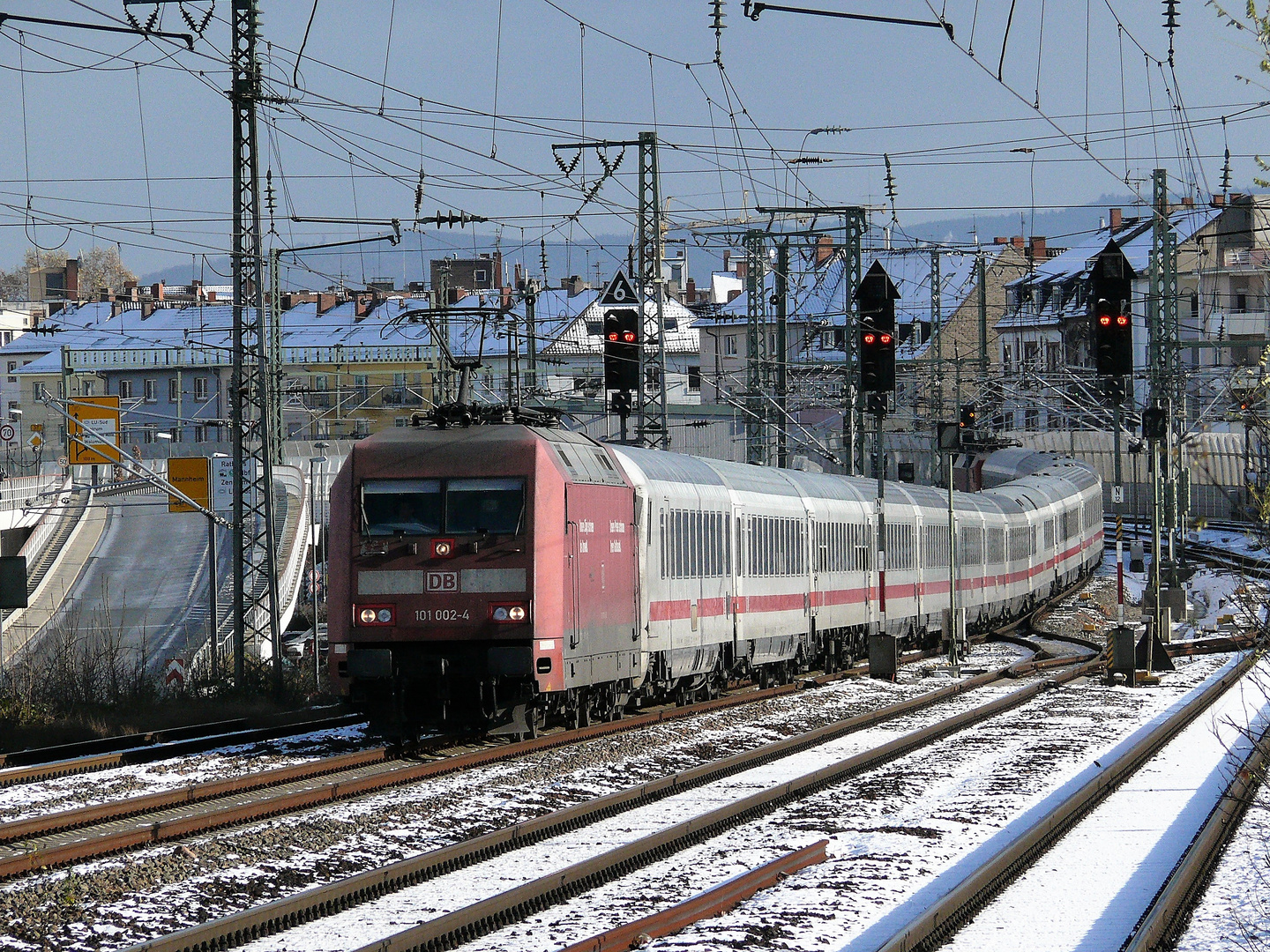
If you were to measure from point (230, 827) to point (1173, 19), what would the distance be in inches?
1314

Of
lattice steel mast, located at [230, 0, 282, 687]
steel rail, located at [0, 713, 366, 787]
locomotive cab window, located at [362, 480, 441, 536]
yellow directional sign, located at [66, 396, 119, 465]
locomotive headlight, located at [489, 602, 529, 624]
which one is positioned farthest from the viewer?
yellow directional sign, located at [66, 396, 119, 465]

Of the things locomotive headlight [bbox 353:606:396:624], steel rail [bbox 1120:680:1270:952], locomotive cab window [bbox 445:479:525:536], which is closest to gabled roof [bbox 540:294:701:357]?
locomotive cab window [bbox 445:479:525:536]

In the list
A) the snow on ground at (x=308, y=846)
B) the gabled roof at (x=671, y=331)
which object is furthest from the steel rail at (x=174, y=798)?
the gabled roof at (x=671, y=331)

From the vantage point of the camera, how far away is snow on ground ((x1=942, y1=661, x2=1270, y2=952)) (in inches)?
362

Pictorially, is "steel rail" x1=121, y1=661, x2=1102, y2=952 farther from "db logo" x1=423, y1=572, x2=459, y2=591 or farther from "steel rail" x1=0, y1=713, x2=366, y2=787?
"steel rail" x1=0, y1=713, x2=366, y2=787

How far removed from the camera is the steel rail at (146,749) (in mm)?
14750

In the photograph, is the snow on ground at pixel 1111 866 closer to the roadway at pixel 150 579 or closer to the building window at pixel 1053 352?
the roadway at pixel 150 579

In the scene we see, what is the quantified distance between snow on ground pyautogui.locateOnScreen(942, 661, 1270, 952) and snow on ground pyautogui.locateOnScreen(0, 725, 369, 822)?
7.19 metres

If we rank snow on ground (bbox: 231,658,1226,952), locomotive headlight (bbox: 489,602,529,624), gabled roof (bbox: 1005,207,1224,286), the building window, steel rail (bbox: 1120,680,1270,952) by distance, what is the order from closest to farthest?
steel rail (bbox: 1120,680,1270,952), snow on ground (bbox: 231,658,1226,952), locomotive headlight (bbox: 489,602,529,624), gabled roof (bbox: 1005,207,1224,286), the building window

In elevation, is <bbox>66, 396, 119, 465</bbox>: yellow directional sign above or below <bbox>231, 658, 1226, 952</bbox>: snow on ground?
above

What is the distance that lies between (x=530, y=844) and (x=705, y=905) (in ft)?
8.72

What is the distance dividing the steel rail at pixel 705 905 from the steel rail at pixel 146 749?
7.19 m

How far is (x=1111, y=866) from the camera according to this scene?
11.3 meters

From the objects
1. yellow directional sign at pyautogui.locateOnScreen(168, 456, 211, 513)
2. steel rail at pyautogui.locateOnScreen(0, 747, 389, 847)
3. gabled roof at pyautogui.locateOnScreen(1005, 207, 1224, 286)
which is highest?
gabled roof at pyautogui.locateOnScreen(1005, 207, 1224, 286)
